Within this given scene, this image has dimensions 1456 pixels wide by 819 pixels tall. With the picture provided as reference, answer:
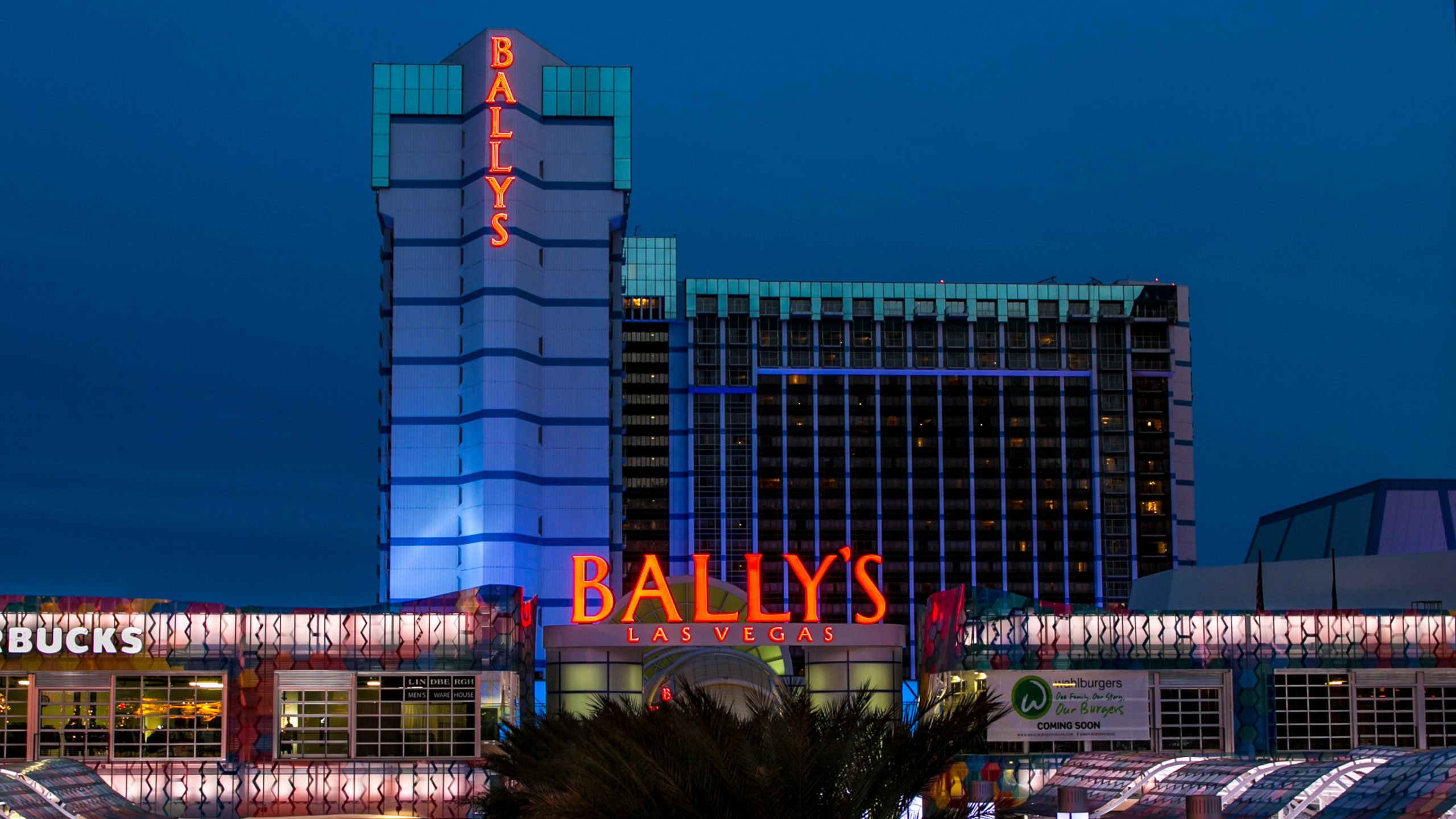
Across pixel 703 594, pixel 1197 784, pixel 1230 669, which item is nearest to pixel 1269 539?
pixel 1230 669

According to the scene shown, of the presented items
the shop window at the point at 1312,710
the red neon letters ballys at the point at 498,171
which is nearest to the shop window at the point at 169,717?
the shop window at the point at 1312,710

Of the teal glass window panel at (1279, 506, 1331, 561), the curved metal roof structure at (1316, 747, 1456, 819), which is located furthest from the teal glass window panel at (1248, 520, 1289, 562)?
the curved metal roof structure at (1316, 747, 1456, 819)

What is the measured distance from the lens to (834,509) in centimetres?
13925

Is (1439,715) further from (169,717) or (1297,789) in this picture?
→ (169,717)

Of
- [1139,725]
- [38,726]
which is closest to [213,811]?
[38,726]

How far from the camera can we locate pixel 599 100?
3105 inches

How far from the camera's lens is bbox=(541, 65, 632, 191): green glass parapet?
7850 cm

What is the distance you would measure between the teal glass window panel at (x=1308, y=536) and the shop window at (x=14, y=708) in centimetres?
5666

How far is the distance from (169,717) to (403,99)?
39.6 meters

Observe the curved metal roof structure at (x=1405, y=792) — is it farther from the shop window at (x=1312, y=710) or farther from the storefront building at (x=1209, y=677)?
the shop window at (x=1312, y=710)

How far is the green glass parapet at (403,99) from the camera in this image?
7762 cm

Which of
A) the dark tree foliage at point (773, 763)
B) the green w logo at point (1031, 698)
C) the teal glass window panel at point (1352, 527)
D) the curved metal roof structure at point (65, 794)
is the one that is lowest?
the curved metal roof structure at point (65, 794)

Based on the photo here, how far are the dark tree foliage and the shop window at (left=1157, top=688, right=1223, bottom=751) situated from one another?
28.8 m

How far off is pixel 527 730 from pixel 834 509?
108 metres
